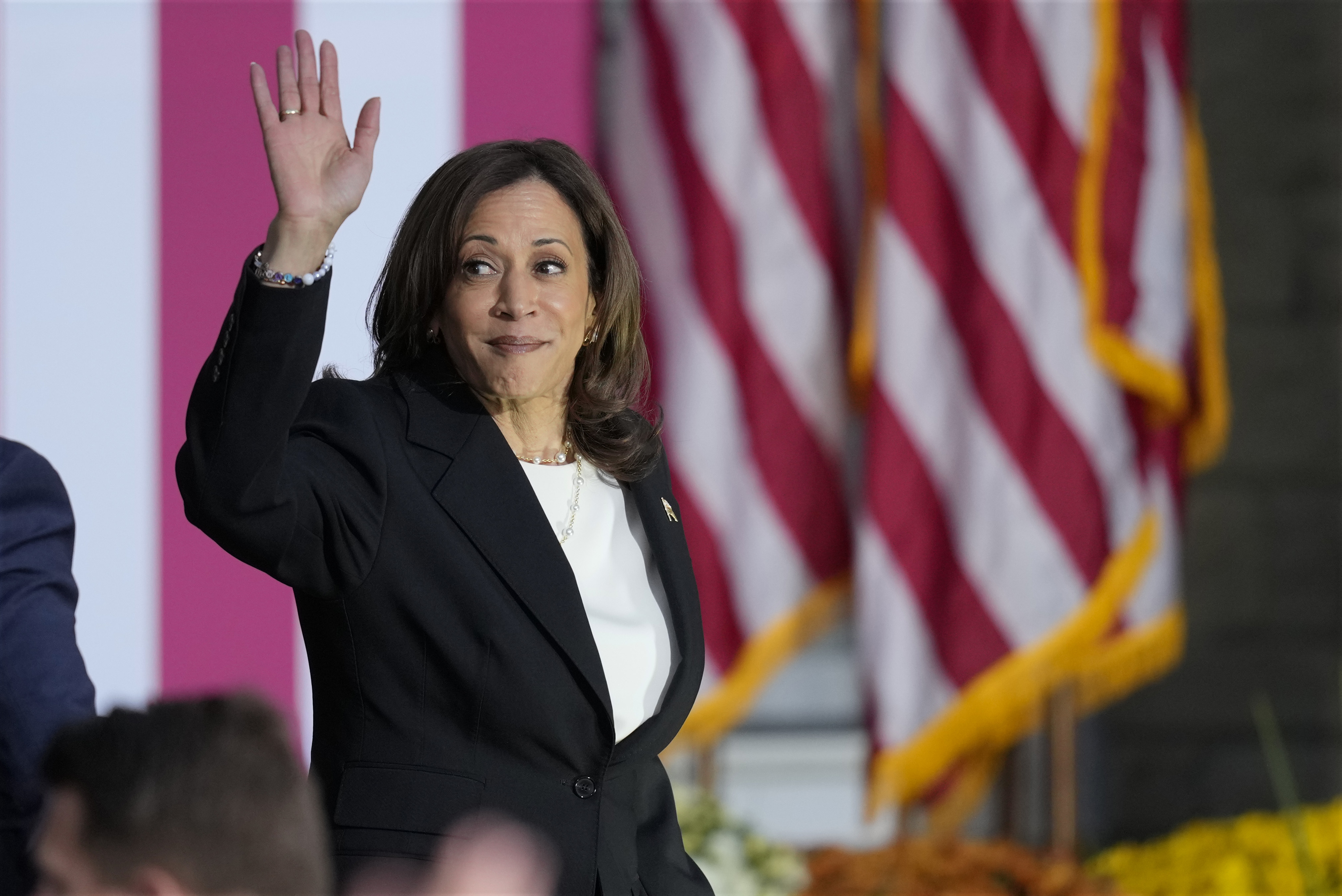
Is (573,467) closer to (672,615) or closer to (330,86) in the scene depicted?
(672,615)

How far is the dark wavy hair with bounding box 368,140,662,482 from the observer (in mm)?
1356

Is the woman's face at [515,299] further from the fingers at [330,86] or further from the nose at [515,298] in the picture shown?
the fingers at [330,86]

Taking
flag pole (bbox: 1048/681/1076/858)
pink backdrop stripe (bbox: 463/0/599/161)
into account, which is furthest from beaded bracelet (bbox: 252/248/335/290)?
A: flag pole (bbox: 1048/681/1076/858)

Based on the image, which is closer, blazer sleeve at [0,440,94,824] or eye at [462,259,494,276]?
blazer sleeve at [0,440,94,824]

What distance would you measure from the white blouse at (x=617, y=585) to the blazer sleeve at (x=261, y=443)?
258 millimetres

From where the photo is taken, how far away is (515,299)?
1325mm

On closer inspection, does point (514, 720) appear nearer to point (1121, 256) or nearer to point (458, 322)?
point (458, 322)

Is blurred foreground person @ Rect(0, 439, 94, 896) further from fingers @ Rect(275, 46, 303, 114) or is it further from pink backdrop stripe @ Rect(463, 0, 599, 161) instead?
pink backdrop stripe @ Rect(463, 0, 599, 161)

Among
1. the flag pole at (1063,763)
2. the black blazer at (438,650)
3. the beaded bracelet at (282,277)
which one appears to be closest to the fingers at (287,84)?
the beaded bracelet at (282,277)

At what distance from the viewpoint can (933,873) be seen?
246 centimetres

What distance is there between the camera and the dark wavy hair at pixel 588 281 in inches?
53.4

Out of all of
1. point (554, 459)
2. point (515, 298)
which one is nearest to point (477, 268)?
point (515, 298)

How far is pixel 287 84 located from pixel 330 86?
0.03 meters

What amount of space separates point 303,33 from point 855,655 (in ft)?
9.11
